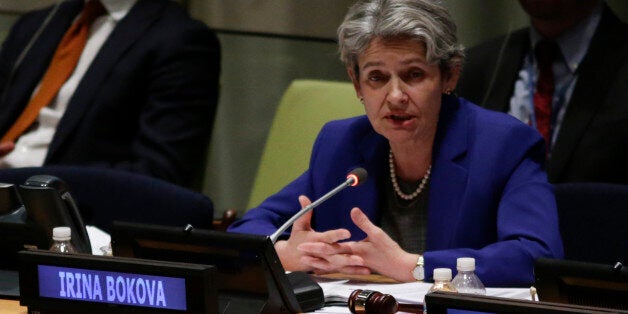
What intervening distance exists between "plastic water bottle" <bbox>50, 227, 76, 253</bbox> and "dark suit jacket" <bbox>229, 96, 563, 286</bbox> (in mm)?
645

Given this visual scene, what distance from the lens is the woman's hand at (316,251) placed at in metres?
2.62

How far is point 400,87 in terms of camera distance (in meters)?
2.83

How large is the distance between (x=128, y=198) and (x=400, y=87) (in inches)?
32.9

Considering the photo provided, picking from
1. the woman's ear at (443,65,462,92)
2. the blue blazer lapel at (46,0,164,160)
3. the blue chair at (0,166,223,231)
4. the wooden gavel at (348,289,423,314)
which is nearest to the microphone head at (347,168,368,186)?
the wooden gavel at (348,289,423,314)

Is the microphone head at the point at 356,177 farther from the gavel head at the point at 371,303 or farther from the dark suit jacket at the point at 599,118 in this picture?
the dark suit jacket at the point at 599,118

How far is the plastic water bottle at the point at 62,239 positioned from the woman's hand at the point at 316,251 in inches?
21.9

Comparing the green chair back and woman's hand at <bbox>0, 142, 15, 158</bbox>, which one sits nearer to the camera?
the green chair back

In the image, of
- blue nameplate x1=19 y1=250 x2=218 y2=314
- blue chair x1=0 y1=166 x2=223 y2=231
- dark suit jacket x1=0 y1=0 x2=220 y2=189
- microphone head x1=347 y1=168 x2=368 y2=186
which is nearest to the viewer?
blue nameplate x1=19 y1=250 x2=218 y2=314

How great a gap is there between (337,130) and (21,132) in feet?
6.18

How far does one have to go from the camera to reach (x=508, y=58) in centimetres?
401

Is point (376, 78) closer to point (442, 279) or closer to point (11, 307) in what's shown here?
point (442, 279)

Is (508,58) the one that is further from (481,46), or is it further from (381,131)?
(381,131)

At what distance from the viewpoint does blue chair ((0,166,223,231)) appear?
3.03m

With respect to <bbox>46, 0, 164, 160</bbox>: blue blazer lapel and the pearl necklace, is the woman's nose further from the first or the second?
<bbox>46, 0, 164, 160</bbox>: blue blazer lapel
